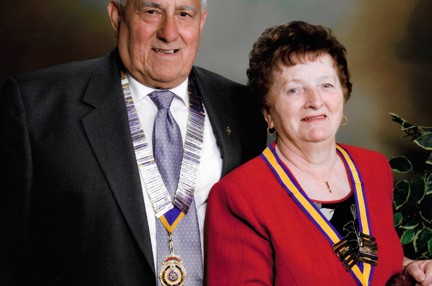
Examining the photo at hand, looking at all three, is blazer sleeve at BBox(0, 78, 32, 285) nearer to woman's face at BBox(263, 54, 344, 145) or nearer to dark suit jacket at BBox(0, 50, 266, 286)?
dark suit jacket at BBox(0, 50, 266, 286)

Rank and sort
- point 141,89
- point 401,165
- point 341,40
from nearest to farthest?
point 141,89
point 401,165
point 341,40

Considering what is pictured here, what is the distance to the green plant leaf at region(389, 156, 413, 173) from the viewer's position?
3.89 meters

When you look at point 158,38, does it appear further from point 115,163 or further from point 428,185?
point 428,185

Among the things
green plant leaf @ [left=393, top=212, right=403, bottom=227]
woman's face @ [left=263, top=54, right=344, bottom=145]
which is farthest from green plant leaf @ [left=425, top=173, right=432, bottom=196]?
woman's face @ [left=263, top=54, right=344, bottom=145]

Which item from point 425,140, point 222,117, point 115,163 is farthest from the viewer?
point 425,140

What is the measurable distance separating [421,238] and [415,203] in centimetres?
21

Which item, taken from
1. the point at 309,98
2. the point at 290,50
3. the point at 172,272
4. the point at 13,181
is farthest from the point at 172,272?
the point at 290,50

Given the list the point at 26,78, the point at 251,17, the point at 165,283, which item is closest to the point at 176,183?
the point at 165,283

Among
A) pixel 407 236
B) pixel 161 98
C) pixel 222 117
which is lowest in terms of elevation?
pixel 407 236

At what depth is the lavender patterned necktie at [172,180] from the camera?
2.80 meters

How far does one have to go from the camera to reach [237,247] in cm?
260

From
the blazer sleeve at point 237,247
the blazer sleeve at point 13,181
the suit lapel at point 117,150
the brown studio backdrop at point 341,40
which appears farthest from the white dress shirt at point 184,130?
the brown studio backdrop at point 341,40

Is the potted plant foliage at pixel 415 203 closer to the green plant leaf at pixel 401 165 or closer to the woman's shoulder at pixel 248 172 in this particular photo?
the green plant leaf at pixel 401 165

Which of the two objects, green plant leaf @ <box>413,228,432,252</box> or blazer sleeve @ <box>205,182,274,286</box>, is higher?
blazer sleeve @ <box>205,182,274,286</box>
